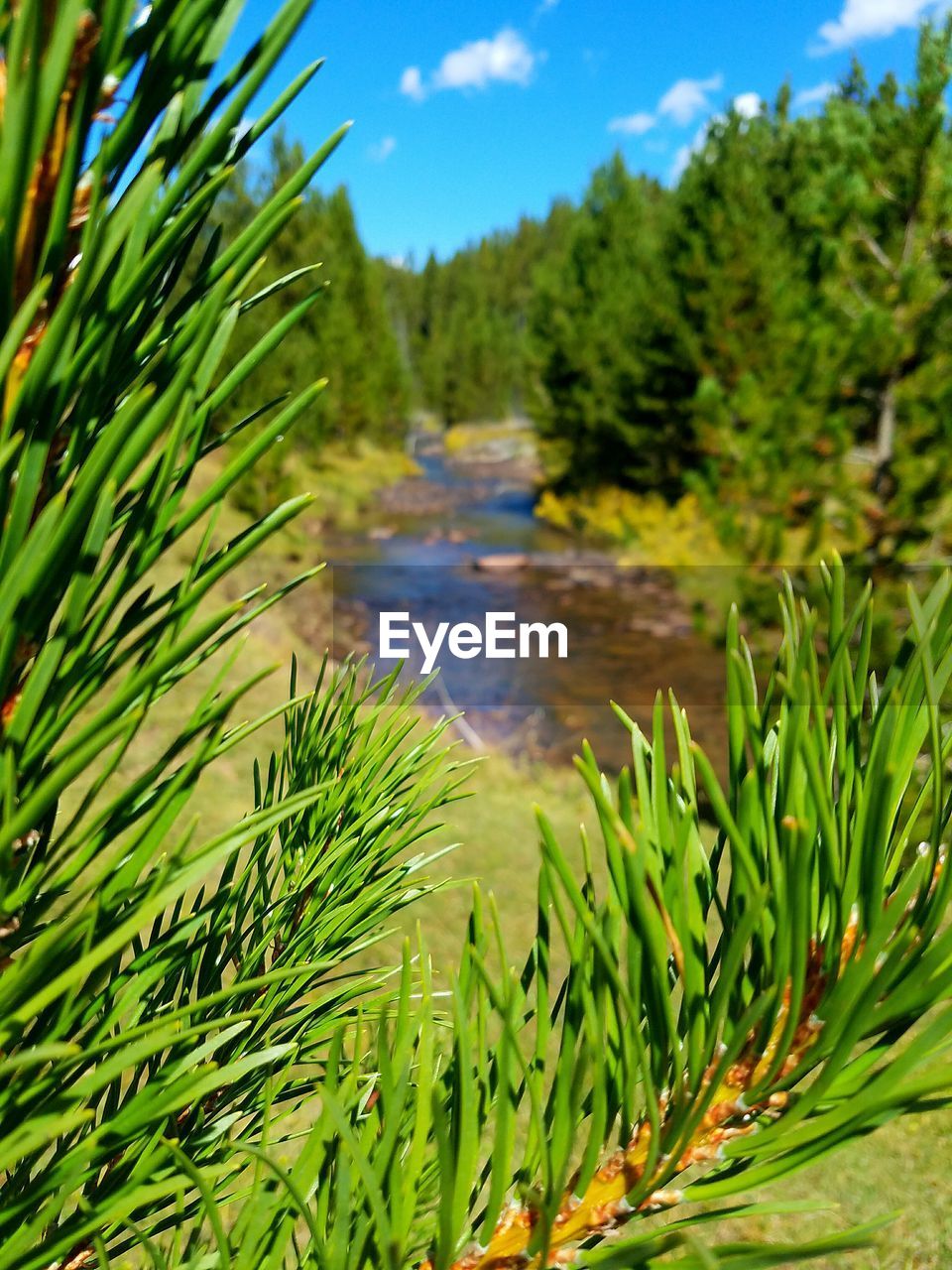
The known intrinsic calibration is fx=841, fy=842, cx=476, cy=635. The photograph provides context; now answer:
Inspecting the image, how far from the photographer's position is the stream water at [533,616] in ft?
25.6

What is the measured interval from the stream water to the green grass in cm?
63

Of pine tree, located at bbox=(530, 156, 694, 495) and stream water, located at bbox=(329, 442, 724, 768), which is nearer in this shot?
stream water, located at bbox=(329, 442, 724, 768)

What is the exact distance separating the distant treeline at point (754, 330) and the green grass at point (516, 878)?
7.50 ft

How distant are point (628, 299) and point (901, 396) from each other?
11.5 m

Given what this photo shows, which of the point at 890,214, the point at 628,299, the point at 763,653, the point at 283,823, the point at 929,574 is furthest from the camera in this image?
the point at 628,299

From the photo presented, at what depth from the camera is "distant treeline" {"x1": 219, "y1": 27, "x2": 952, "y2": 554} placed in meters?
3.79

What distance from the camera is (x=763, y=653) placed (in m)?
4.42

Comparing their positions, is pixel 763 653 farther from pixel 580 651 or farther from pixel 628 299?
pixel 628 299

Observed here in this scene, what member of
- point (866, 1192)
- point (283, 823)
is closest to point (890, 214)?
point (866, 1192)

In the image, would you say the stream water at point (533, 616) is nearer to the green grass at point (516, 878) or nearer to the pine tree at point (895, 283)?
the green grass at point (516, 878)

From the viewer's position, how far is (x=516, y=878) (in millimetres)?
4996

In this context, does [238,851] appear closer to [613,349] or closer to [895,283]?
[895,283]

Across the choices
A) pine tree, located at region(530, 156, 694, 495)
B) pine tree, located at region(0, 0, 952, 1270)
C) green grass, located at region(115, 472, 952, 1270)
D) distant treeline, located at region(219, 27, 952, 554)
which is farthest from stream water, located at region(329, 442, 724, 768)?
pine tree, located at region(0, 0, 952, 1270)

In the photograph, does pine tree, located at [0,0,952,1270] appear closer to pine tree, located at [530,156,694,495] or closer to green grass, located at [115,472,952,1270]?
green grass, located at [115,472,952,1270]
